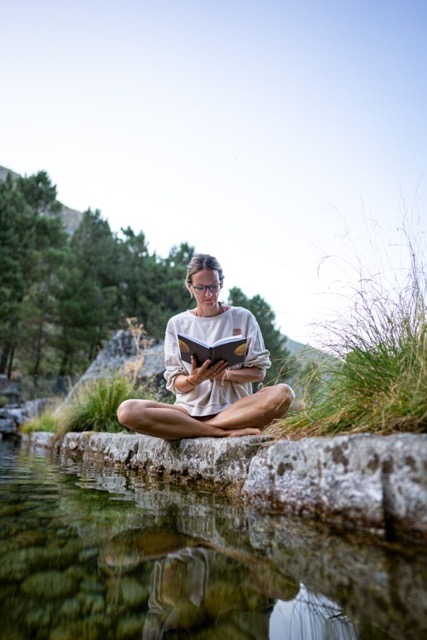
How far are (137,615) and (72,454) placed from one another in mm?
3869

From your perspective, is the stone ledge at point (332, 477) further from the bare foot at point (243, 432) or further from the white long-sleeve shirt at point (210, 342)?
the white long-sleeve shirt at point (210, 342)

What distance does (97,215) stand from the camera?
20766 millimetres

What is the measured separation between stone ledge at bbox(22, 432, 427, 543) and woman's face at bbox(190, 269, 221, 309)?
0.87 metres

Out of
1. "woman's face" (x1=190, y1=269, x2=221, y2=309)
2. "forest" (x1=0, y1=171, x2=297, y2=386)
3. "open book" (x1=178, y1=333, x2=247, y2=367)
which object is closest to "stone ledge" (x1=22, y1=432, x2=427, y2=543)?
"open book" (x1=178, y1=333, x2=247, y2=367)

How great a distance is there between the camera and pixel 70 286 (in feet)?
59.4

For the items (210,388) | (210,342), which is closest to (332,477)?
(210,388)

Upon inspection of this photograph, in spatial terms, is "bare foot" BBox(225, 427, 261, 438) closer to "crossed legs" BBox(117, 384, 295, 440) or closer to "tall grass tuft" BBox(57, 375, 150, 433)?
"crossed legs" BBox(117, 384, 295, 440)

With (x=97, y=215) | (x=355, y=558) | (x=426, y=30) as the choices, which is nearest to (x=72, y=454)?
(x=355, y=558)

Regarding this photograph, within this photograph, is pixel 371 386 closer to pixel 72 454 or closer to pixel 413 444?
pixel 413 444

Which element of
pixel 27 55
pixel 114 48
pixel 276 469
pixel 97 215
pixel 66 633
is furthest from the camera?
pixel 97 215

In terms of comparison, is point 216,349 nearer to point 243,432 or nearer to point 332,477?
point 243,432

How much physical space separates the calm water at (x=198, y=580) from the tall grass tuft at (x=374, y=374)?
41cm

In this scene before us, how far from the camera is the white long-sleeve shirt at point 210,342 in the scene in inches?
96.1

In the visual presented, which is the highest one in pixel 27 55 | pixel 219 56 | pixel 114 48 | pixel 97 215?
pixel 97 215
